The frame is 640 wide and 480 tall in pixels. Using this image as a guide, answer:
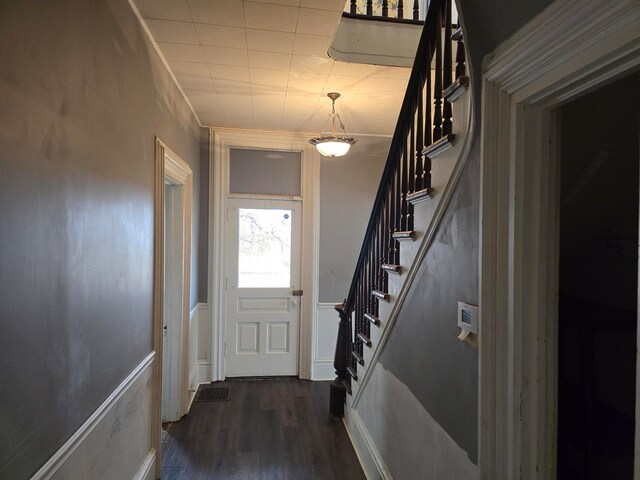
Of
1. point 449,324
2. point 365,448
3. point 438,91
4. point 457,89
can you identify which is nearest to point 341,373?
point 365,448

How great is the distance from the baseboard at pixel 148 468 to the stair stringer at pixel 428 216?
4.57 ft

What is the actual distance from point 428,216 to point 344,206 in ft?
8.27

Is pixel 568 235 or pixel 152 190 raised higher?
pixel 152 190

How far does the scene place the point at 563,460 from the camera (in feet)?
4.83

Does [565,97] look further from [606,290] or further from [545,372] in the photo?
[606,290]

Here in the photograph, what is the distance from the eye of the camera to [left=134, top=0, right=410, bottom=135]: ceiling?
1835 mm

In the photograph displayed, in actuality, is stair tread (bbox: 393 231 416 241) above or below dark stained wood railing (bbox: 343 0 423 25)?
below

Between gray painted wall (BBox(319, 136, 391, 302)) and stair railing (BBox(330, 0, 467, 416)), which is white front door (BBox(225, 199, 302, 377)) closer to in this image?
gray painted wall (BBox(319, 136, 391, 302))

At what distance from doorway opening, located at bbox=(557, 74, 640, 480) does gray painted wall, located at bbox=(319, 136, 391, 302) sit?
2.65 meters

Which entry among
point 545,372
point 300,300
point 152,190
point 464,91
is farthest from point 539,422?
point 300,300

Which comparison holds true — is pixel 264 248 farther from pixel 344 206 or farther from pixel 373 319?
pixel 373 319

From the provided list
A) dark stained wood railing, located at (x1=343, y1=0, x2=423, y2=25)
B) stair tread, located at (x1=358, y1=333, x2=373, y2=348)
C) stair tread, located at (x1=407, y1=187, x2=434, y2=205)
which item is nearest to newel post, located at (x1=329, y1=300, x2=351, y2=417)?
stair tread, located at (x1=358, y1=333, x2=373, y2=348)

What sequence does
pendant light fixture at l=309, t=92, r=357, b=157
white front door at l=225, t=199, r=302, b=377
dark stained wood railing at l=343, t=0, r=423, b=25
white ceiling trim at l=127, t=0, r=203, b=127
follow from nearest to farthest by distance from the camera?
white ceiling trim at l=127, t=0, r=203, b=127, dark stained wood railing at l=343, t=0, r=423, b=25, pendant light fixture at l=309, t=92, r=357, b=157, white front door at l=225, t=199, r=302, b=377

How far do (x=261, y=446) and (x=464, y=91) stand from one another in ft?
8.55
